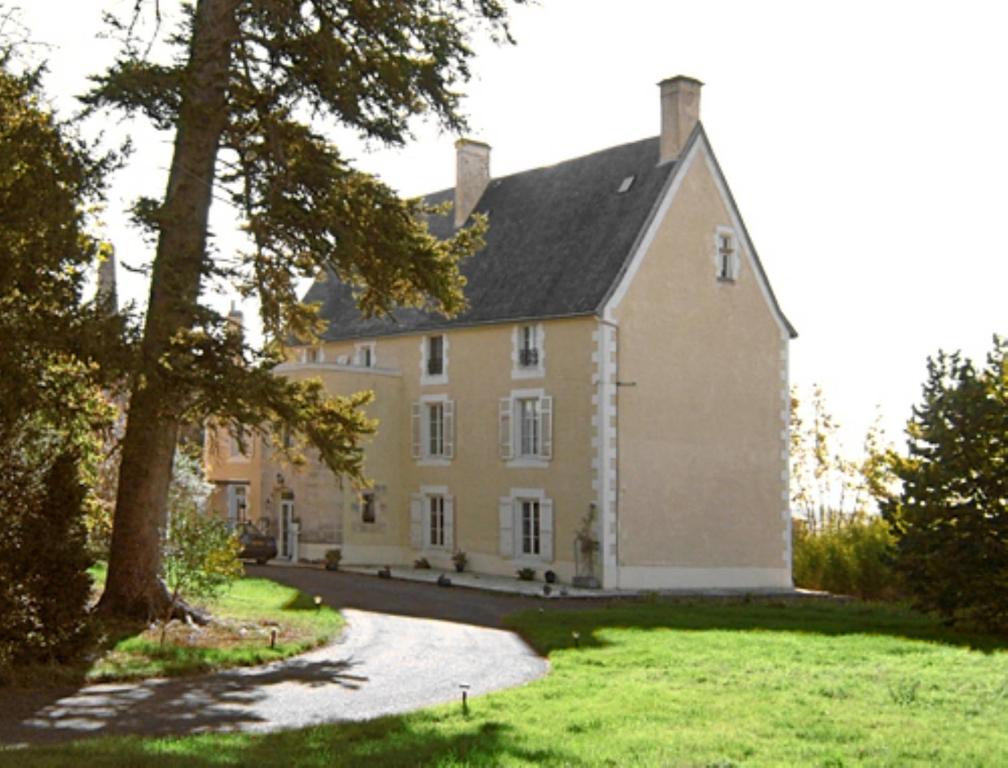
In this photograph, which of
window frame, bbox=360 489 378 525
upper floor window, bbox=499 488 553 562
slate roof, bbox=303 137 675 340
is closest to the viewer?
upper floor window, bbox=499 488 553 562

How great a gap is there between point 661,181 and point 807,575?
417 inches

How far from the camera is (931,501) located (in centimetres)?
1861

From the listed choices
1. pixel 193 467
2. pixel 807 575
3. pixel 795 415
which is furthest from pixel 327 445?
pixel 795 415

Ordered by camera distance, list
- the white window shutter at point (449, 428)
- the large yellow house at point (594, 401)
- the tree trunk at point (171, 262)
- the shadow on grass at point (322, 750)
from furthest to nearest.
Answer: the white window shutter at point (449, 428)
the large yellow house at point (594, 401)
the tree trunk at point (171, 262)
the shadow on grass at point (322, 750)

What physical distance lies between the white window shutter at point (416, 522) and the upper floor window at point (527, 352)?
15.8ft

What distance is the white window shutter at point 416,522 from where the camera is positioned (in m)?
31.8

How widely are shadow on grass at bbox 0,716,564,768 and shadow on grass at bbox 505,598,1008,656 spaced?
603 centimetres

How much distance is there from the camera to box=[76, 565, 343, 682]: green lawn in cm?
1293

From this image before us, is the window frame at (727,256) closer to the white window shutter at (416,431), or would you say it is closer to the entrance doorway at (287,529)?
the white window shutter at (416,431)

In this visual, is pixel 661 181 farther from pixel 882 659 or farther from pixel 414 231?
pixel 882 659

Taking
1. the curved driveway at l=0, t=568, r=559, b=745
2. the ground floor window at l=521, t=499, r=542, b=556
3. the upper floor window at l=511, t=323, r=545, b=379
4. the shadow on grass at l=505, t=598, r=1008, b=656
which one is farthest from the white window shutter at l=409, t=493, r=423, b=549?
the curved driveway at l=0, t=568, r=559, b=745

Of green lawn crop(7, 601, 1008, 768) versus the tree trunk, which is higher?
the tree trunk

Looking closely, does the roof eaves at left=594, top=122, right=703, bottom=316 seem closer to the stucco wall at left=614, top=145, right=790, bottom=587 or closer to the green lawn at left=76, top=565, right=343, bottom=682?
the stucco wall at left=614, top=145, right=790, bottom=587

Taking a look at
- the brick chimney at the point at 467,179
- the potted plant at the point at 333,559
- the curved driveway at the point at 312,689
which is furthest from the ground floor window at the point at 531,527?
the curved driveway at the point at 312,689
